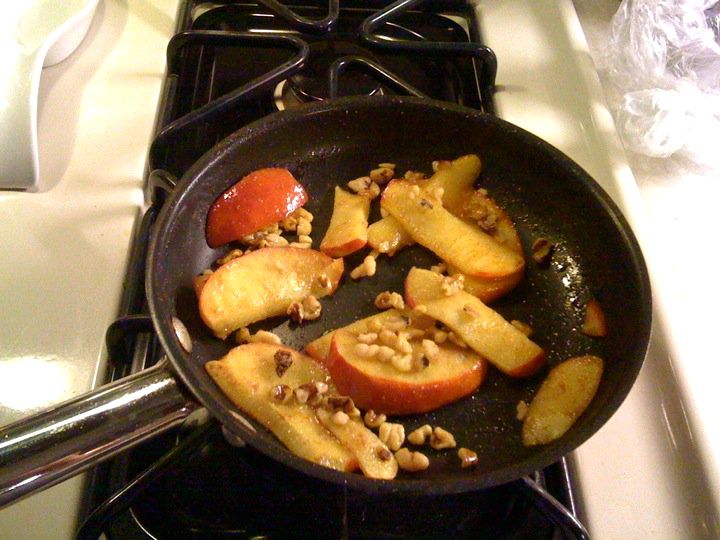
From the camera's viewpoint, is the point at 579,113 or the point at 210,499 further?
the point at 579,113

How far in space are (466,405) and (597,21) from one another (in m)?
0.72

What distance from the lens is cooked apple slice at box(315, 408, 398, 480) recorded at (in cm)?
52

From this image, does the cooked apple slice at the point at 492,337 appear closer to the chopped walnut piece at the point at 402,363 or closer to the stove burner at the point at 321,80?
the chopped walnut piece at the point at 402,363

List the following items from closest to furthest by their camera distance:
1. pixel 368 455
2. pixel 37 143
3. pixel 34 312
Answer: pixel 368 455 → pixel 34 312 → pixel 37 143

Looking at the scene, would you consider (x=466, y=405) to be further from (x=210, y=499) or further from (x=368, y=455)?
(x=210, y=499)

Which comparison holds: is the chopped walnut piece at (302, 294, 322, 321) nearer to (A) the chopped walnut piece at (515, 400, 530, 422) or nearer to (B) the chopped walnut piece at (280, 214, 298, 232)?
(B) the chopped walnut piece at (280, 214, 298, 232)

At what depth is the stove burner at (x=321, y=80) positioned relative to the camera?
2.76ft

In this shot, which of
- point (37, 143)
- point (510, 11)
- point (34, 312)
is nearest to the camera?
point (34, 312)

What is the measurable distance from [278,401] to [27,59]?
580 millimetres

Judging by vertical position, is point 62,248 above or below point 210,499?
above

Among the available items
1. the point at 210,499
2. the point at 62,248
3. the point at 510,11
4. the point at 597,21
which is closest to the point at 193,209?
the point at 62,248

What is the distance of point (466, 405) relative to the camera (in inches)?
23.3

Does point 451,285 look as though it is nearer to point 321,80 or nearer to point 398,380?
point 398,380

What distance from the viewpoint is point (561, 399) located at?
0.56 meters
